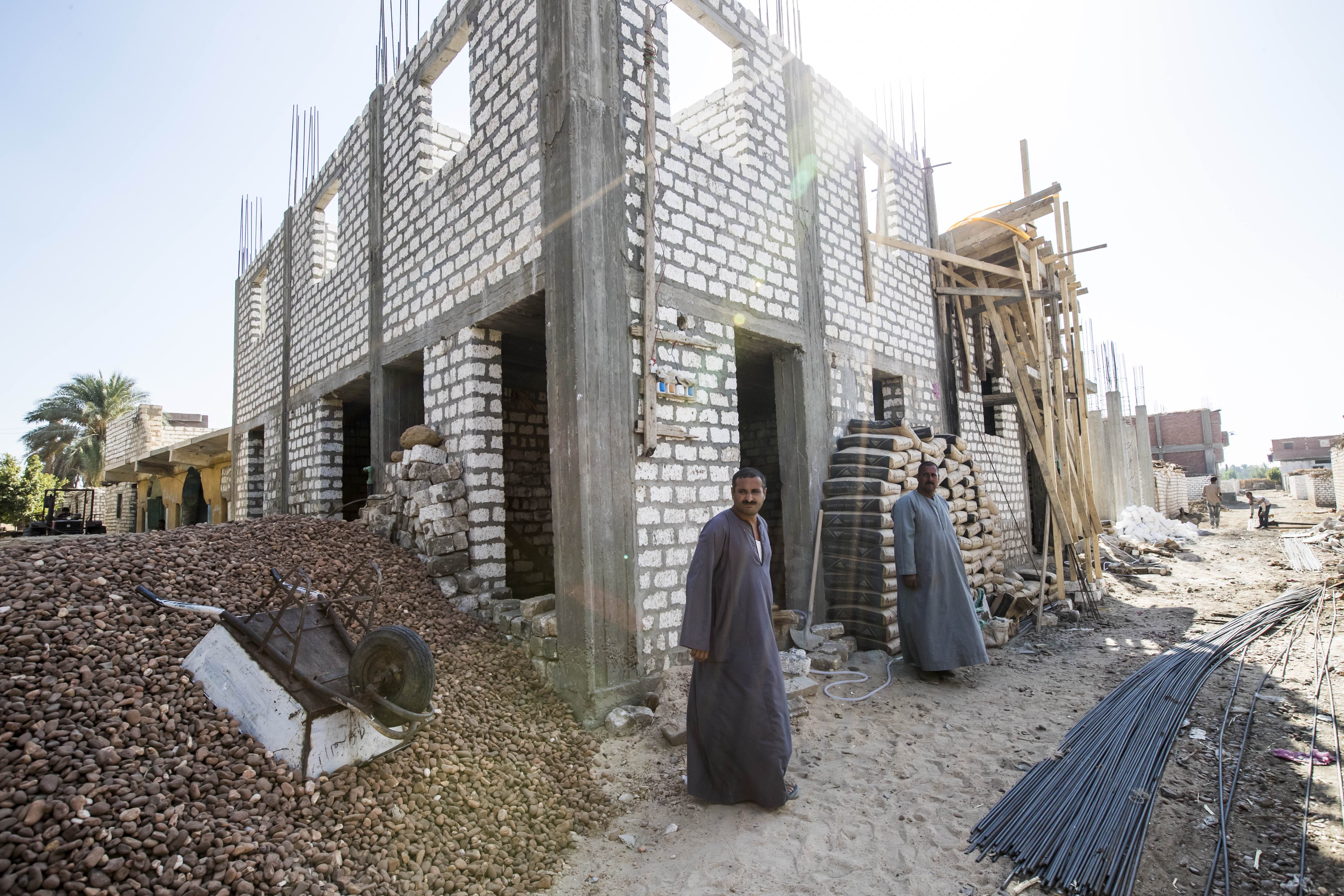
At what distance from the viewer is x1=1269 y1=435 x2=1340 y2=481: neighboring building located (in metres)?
38.5

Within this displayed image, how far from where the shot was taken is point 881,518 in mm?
6074

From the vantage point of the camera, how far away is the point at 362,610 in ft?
15.1

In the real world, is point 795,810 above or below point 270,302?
below

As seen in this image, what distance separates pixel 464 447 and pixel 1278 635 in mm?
7720

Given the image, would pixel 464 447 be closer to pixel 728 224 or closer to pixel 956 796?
pixel 728 224

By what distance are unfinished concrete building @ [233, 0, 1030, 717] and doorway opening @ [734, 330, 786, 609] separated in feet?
0.17

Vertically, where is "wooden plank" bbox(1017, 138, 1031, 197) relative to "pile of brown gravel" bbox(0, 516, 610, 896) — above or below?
above

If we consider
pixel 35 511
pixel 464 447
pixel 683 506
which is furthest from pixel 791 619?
pixel 35 511

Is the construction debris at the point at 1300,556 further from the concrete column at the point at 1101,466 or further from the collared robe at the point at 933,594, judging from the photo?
the collared robe at the point at 933,594

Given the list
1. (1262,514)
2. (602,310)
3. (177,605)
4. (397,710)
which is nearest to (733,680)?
(397,710)

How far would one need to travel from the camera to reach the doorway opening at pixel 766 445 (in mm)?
8945

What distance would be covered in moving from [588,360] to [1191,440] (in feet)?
133

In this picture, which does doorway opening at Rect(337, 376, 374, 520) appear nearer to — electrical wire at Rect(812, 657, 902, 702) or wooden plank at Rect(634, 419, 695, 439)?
wooden plank at Rect(634, 419, 695, 439)

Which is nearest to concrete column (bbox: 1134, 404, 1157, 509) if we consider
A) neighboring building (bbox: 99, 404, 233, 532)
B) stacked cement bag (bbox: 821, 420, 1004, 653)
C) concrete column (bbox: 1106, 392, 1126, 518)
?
concrete column (bbox: 1106, 392, 1126, 518)
